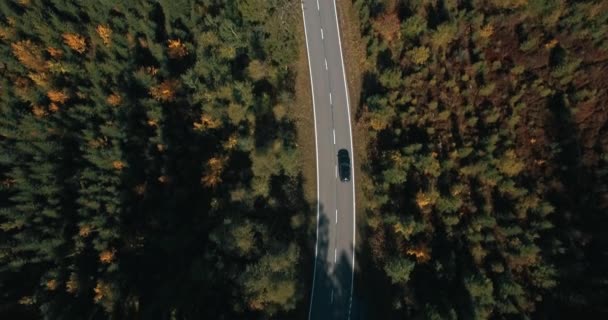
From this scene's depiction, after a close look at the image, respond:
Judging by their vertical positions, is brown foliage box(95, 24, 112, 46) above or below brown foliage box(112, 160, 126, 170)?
above

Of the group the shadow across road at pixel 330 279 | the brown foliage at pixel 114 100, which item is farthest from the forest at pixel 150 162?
the shadow across road at pixel 330 279

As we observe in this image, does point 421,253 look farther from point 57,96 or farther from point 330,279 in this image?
point 57,96

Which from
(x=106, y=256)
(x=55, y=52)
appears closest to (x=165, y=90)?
(x=55, y=52)

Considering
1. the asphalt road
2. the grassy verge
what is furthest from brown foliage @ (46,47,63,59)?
the asphalt road

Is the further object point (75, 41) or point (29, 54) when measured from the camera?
point (75, 41)

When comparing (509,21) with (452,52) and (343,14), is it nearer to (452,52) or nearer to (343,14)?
(452,52)

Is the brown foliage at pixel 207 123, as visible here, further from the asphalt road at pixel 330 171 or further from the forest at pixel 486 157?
the forest at pixel 486 157

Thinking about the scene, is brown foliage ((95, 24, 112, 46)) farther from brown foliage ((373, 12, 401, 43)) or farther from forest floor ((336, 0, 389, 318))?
brown foliage ((373, 12, 401, 43))

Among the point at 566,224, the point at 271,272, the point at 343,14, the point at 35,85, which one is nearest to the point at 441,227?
the point at 566,224
